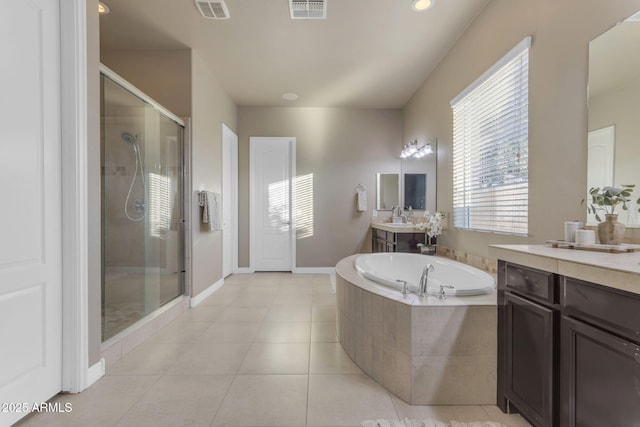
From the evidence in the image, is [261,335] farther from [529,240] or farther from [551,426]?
[529,240]

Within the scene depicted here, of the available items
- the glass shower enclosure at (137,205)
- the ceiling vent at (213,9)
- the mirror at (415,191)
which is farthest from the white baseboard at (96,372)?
the mirror at (415,191)

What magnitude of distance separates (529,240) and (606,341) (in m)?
1.11

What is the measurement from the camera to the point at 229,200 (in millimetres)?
4582

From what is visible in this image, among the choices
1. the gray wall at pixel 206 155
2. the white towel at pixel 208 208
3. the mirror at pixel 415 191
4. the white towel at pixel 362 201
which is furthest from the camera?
the white towel at pixel 362 201

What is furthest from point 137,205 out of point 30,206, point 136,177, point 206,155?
point 206,155

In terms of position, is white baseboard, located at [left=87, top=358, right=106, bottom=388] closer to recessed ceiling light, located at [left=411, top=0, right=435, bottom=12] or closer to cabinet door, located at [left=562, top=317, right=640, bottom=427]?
cabinet door, located at [left=562, top=317, right=640, bottom=427]

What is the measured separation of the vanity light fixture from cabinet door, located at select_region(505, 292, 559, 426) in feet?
8.54

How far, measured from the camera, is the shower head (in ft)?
7.90

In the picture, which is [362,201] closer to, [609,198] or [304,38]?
[304,38]

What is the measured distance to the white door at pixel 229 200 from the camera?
4.35 meters


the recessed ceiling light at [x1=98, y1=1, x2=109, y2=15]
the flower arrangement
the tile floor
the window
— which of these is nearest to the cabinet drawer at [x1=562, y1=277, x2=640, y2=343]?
the tile floor

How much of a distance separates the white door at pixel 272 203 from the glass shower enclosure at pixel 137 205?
6.12 feet

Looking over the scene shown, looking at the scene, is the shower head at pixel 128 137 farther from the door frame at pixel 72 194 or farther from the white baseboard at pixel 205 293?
the white baseboard at pixel 205 293

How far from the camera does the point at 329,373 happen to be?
1909mm
